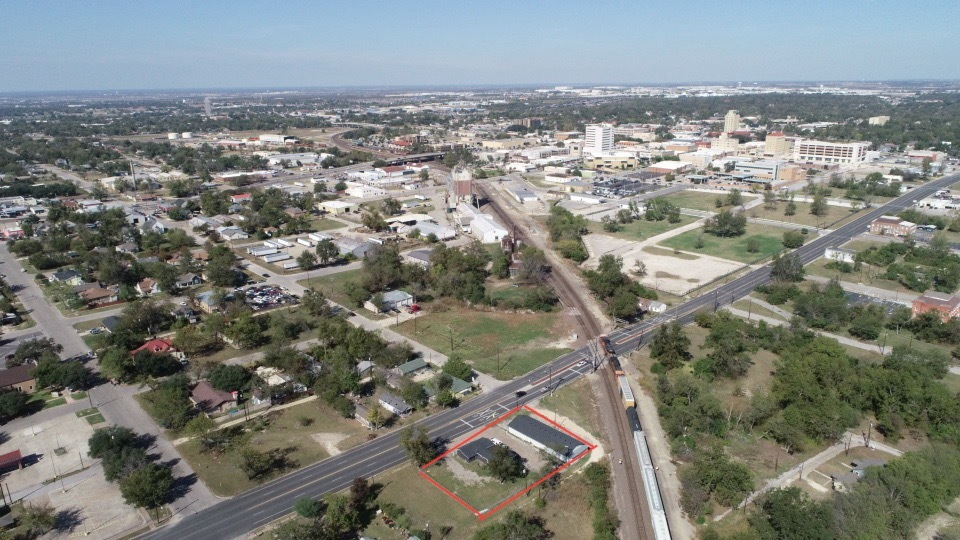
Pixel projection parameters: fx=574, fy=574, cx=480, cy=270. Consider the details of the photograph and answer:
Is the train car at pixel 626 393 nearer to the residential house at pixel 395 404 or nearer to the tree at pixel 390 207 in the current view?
the residential house at pixel 395 404

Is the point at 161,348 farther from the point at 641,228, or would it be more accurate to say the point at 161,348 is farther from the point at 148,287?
the point at 641,228

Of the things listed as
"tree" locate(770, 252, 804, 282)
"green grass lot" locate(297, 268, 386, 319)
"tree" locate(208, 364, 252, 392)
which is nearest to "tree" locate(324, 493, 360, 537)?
"tree" locate(208, 364, 252, 392)

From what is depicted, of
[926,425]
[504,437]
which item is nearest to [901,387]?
[926,425]

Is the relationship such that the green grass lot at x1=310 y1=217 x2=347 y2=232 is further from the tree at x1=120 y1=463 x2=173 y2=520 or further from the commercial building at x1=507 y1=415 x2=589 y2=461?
the tree at x1=120 y1=463 x2=173 y2=520

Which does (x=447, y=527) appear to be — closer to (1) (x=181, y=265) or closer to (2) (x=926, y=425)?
(2) (x=926, y=425)

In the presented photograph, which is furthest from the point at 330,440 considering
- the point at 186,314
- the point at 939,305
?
the point at 939,305

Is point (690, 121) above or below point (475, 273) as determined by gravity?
above
